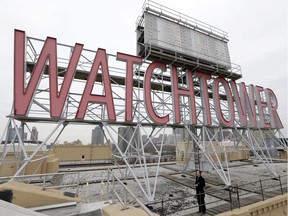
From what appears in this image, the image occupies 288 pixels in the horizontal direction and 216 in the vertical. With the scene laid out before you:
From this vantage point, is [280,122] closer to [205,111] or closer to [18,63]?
[205,111]

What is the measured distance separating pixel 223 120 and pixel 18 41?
14.9 meters

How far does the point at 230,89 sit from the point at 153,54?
8438 millimetres

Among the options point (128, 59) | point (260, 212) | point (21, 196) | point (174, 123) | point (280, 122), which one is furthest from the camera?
point (280, 122)

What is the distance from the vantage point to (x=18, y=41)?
827 centimetres

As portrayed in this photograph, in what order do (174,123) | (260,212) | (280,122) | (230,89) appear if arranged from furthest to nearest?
(280,122), (230,89), (174,123), (260,212)

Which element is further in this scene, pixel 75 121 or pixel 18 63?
pixel 75 121

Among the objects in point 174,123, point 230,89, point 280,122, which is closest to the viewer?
point 174,123

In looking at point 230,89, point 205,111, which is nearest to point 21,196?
point 205,111

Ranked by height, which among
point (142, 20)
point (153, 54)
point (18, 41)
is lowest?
point (18, 41)

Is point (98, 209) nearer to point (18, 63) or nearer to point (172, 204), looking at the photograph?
point (172, 204)

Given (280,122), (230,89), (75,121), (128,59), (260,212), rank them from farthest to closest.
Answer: (280,122) < (230,89) < (128,59) < (75,121) < (260,212)

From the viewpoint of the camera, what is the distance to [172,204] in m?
8.45

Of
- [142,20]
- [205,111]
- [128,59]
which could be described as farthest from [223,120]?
[142,20]

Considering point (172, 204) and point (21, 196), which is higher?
point (21, 196)
